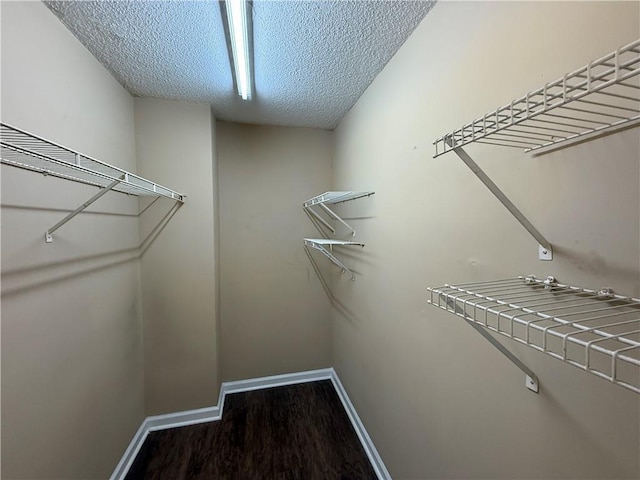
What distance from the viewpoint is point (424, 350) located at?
132 cm

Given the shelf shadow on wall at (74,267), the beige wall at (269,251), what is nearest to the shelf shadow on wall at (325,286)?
the beige wall at (269,251)

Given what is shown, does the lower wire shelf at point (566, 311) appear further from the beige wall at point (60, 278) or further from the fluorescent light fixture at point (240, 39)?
the beige wall at point (60, 278)

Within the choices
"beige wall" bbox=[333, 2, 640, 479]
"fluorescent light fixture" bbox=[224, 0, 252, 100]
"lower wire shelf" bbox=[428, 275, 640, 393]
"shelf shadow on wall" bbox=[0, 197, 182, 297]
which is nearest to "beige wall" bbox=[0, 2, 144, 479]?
"shelf shadow on wall" bbox=[0, 197, 182, 297]

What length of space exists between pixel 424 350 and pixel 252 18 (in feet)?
6.09

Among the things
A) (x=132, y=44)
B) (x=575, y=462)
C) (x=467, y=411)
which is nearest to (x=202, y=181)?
(x=132, y=44)

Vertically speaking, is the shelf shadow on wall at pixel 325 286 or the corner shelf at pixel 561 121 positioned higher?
the corner shelf at pixel 561 121

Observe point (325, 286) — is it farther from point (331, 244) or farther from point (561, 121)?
point (561, 121)

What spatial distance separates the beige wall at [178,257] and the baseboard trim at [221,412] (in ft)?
0.26

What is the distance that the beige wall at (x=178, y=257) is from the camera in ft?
6.93

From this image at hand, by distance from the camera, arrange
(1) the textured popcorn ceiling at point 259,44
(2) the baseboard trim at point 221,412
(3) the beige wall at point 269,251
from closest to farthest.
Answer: (1) the textured popcorn ceiling at point 259,44
(2) the baseboard trim at point 221,412
(3) the beige wall at point 269,251

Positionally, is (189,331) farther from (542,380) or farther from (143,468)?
(542,380)

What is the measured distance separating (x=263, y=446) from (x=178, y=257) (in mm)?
1622

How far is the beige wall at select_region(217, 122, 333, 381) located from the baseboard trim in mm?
82

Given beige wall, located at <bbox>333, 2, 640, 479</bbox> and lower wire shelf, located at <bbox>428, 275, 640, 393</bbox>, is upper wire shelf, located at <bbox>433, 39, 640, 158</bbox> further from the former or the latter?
lower wire shelf, located at <bbox>428, 275, 640, 393</bbox>
